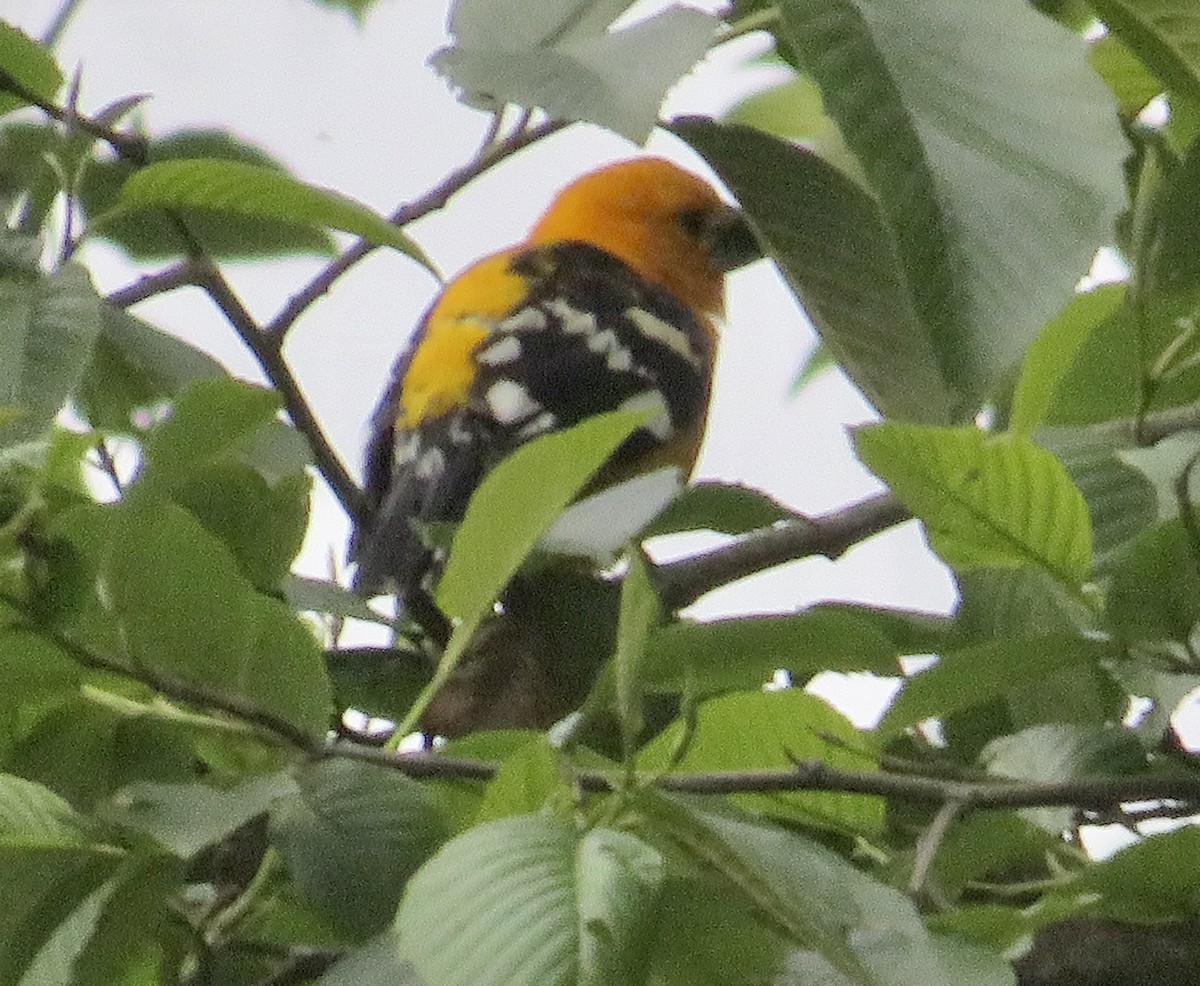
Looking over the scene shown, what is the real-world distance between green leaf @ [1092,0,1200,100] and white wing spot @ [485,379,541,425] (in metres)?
1.84

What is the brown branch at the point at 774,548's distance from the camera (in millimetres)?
1423

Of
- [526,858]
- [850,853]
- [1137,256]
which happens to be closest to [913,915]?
[526,858]

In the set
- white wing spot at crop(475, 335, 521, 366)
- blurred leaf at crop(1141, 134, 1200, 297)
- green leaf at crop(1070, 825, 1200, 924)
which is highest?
blurred leaf at crop(1141, 134, 1200, 297)

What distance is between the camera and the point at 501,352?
281 cm

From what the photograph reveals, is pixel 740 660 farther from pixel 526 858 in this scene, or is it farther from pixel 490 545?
pixel 526 858

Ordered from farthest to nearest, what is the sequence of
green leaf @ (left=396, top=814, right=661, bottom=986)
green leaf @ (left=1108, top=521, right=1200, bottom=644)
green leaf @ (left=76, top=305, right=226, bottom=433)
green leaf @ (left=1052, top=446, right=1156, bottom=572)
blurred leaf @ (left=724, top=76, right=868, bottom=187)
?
blurred leaf @ (left=724, top=76, right=868, bottom=187) → green leaf @ (left=76, top=305, right=226, bottom=433) → green leaf @ (left=1052, top=446, right=1156, bottom=572) → green leaf @ (left=1108, top=521, right=1200, bottom=644) → green leaf @ (left=396, top=814, right=661, bottom=986)

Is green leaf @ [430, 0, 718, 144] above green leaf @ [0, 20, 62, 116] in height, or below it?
above

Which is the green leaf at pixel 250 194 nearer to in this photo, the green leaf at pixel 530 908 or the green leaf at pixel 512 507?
the green leaf at pixel 512 507

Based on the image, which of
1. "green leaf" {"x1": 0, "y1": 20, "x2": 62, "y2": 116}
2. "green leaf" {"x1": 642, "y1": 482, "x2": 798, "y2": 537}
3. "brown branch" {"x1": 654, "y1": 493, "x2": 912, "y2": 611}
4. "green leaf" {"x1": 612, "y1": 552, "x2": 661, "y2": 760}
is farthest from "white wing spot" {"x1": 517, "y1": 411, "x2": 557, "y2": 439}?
"green leaf" {"x1": 612, "y1": 552, "x2": 661, "y2": 760}

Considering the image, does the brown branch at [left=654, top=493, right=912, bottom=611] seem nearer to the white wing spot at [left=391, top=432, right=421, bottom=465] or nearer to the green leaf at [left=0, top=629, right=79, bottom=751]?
the green leaf at [left=0, top=629, right=79, bottom=751]

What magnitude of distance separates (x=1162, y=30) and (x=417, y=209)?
896 millimetres

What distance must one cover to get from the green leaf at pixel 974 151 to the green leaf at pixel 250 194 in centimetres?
39

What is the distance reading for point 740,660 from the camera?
2.95 feet

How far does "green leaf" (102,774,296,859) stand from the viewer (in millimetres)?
787
